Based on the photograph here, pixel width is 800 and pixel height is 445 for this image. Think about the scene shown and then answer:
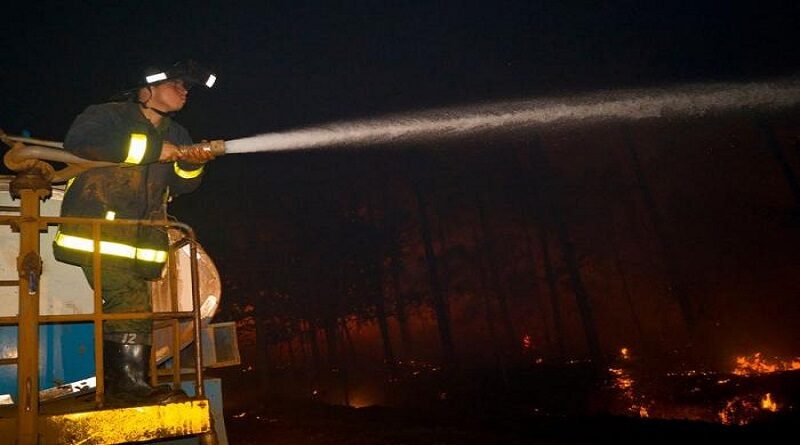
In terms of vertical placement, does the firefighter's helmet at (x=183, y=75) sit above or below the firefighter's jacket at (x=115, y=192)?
above

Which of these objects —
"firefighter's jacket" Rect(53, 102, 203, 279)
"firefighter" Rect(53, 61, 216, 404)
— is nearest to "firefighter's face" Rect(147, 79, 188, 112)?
"firefighter" Rect(53, 61, 216, 404)

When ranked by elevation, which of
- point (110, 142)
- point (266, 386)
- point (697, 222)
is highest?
point (697, 222)

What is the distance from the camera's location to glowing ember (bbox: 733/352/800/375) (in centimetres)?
2555

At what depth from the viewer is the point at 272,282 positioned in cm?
3012

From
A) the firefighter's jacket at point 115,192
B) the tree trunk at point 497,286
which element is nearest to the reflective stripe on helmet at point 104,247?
the firefighter's jacket at point 115,192

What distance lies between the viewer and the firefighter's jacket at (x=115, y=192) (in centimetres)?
331

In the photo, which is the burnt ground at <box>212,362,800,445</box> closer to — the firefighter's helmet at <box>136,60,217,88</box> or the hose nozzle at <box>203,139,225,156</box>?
the hose nozzle at <box>203,139,225,156</box>

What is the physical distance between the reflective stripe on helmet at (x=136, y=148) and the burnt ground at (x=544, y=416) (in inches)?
408

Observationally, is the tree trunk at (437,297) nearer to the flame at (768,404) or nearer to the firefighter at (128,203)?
the flame at (768,404)

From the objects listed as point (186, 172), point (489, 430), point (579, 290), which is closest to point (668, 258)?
point (579, 290)

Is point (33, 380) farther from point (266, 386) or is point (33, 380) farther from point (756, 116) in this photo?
point (756, 116)

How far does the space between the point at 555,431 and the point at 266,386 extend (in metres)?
19.8

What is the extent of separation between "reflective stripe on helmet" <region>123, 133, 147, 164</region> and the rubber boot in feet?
3.96

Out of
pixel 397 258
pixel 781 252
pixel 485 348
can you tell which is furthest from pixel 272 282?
pixel 781 252
